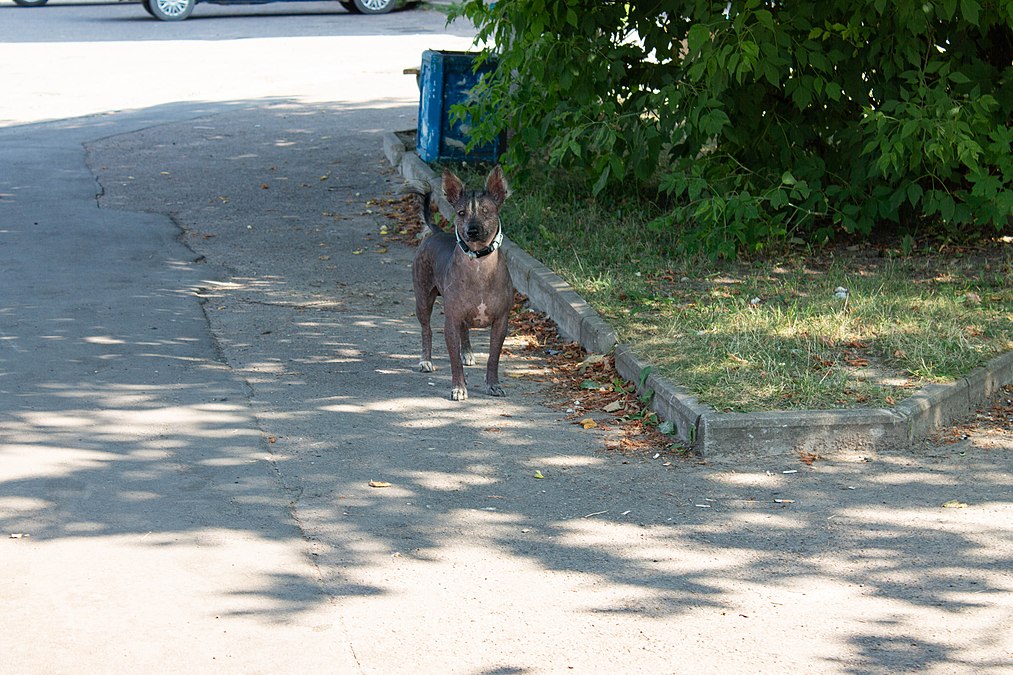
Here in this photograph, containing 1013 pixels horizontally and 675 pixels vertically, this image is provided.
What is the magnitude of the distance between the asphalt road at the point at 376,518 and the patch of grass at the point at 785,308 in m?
0.63

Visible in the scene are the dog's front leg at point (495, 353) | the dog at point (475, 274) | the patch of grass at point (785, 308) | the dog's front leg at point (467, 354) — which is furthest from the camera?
the dog's front leg at point (467, 354)

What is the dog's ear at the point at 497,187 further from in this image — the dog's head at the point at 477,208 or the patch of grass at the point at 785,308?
the patch of grass at the point at 785,308

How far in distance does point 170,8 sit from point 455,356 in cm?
2392

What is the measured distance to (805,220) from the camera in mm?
9359

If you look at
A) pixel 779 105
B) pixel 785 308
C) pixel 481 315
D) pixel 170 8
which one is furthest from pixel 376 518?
pixel 170 8

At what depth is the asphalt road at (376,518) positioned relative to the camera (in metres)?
4.25

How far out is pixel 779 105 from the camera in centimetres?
926

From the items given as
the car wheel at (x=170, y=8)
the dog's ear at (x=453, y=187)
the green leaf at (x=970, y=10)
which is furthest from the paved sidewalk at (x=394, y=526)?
the car wheel at (x=170, y=8)

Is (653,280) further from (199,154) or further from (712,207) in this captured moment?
(199,154)

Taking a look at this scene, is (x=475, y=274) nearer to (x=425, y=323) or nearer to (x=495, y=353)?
(x=495, y=353)

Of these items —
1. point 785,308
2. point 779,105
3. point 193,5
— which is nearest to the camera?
point 785,308

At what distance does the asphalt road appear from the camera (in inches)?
→ 167

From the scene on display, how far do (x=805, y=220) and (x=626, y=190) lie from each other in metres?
2.05

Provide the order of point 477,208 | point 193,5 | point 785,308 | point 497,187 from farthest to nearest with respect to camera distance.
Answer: point 193,5, point 785,308, point 497,187, point 477,208
